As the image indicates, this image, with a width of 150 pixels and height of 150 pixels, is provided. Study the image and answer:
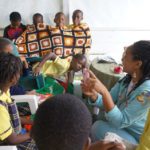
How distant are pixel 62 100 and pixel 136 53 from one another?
3.21ft

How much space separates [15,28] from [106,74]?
148 centimetres

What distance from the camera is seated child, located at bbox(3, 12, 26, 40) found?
3555 millimetres

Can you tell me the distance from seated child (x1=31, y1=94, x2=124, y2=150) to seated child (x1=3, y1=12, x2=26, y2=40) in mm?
2772

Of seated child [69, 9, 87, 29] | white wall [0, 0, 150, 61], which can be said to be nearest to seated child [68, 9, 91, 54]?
seated child [69, 9, 87, 29]

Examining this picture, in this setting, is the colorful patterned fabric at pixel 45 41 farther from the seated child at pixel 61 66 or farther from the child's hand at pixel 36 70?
the child's hand at pixel 36 70

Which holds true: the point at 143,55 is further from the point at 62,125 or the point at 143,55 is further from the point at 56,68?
the point at 56,68

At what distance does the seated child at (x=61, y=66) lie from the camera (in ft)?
9.07

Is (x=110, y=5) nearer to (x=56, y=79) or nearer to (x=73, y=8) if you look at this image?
(x=73, y=8)

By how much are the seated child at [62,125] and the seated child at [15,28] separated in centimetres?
277

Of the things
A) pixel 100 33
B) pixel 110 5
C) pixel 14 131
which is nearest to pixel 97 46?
pixel 100 33

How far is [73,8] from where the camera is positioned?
391 centimetres

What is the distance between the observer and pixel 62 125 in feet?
2.81

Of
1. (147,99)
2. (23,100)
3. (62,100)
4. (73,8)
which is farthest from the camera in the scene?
(73,8)

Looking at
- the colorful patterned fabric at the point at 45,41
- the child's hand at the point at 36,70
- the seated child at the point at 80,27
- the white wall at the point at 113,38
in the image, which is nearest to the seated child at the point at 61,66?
the child's hand at the point at 36,70
